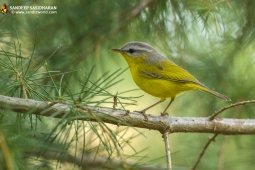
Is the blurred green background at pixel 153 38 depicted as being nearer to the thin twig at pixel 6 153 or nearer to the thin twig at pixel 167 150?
the thin twig at pixel 167 150

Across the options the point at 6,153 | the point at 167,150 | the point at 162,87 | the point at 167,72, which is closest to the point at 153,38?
the point at 167,72

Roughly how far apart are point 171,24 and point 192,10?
0.42 meters

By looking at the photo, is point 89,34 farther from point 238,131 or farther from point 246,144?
point 246,144

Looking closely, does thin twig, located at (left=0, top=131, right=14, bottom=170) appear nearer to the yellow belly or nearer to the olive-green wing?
the yellow belly

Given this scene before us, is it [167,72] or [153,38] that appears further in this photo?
[153,38]

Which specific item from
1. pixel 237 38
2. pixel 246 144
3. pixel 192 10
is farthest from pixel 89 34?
pixel 246 144

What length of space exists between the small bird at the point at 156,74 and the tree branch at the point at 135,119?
509 millimetres

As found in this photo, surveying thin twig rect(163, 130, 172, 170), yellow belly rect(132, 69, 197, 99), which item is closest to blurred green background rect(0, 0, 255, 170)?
yellow belly rect(132, 69, 197, 99)

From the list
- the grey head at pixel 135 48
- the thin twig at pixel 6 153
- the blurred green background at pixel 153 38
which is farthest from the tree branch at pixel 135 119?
the grey head at pixel 135 48

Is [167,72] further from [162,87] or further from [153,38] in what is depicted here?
[153,38]

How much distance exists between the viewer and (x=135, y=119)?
257 centimetres

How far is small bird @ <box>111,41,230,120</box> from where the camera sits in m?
3.68

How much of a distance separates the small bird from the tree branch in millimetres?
509

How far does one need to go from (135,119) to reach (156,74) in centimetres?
136
